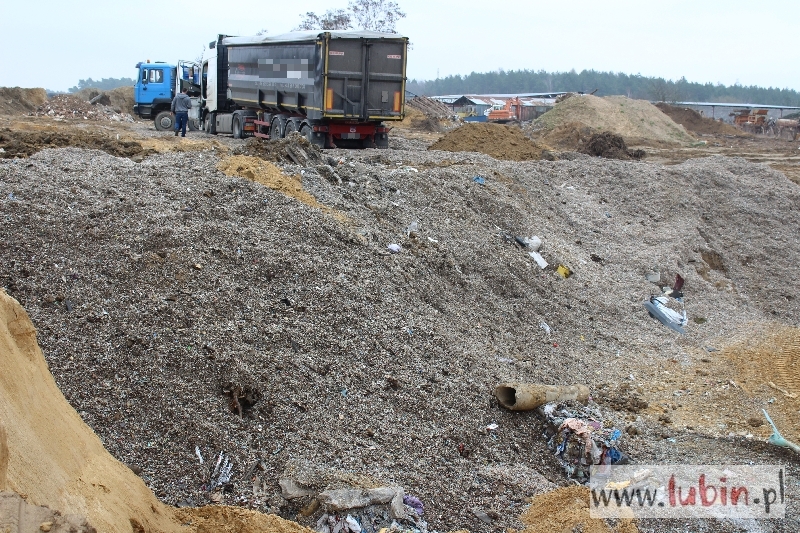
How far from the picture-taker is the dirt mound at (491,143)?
18.7 meters

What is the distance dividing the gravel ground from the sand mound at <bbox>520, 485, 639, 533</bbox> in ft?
0.44

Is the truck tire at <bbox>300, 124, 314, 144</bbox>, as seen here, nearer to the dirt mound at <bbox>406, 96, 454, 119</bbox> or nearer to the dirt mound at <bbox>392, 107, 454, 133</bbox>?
the dirt mound at <bbox>392, 107, 454, 133</bbox>

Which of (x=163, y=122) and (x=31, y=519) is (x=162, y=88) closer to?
(x=163, y=122)

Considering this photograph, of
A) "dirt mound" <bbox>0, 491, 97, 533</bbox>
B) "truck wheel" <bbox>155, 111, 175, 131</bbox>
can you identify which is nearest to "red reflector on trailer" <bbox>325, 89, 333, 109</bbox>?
"truck wheel" <bbox>155, 111, 175, 131</bbox>

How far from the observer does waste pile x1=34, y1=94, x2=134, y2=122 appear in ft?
105

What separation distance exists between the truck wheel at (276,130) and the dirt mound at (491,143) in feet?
13.5

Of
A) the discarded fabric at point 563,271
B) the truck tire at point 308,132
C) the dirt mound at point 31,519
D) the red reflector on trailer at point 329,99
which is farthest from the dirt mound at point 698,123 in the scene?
the dirt mound at point 31,519

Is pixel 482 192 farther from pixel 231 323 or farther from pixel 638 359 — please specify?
pixel 231 323

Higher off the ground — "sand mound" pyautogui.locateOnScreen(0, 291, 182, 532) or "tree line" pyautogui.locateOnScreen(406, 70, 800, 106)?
"tree line" pyautogui.locateOnScreen(406, 70, 800, 106)

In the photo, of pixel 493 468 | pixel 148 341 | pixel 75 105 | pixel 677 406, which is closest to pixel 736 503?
pixel 493 468

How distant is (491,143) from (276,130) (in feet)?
19.3

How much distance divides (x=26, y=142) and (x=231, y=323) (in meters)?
7.33

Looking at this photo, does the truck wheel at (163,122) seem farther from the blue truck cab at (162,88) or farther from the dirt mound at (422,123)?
the dirt mound at (422,123)

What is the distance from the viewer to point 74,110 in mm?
32656
